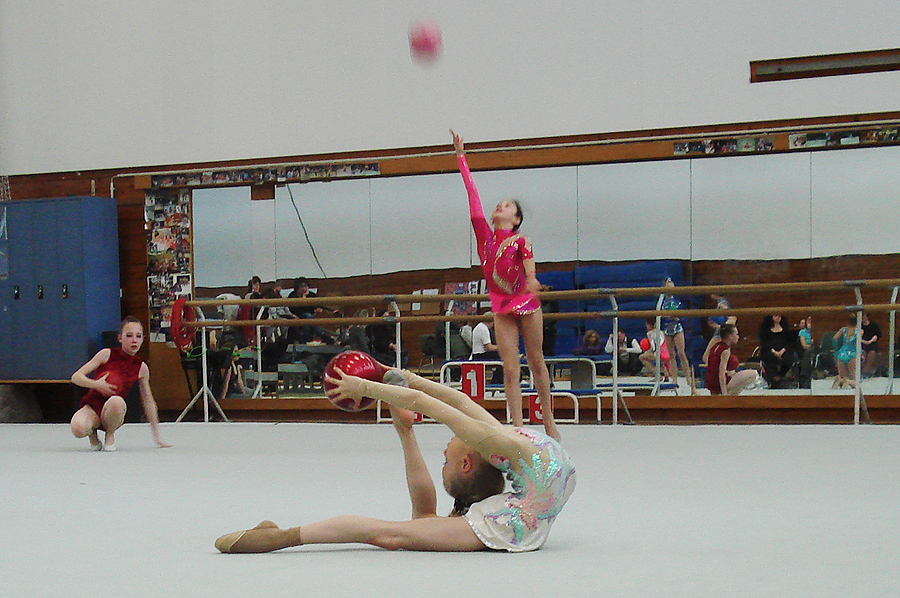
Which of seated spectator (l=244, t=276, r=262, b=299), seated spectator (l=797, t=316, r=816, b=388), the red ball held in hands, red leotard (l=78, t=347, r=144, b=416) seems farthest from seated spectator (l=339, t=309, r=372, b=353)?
the red ball held in hands

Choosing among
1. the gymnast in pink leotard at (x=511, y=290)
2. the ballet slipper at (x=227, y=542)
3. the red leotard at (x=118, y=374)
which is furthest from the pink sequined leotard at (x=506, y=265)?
the ballet slipper at (x=227, y=542)

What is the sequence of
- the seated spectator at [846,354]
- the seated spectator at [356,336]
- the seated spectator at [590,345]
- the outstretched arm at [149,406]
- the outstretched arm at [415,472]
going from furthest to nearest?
the seated spectator at [356,336], the seated spectator at [590,345], the seated spectator at [846,354], the outstretched arm at [149,406], the outstretched arm at [415,472]

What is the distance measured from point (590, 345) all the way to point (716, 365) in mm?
1052

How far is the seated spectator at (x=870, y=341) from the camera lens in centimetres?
754

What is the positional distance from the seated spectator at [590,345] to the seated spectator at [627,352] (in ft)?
0.30

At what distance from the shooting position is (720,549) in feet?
9.57

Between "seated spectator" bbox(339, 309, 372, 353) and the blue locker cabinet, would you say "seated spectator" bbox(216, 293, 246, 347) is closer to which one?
"seated spectator" bbox(339, 309, 372, 353)

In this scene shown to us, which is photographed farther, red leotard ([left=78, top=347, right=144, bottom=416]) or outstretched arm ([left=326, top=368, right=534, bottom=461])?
red leotard ([left=78, top=347, right=144, bottom=416])

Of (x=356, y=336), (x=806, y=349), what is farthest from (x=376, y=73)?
(x=806, y=349)

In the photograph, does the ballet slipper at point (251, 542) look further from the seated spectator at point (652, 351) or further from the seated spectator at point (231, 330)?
the seated spectator at point (231, 330)

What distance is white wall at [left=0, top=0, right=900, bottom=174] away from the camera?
8211mm

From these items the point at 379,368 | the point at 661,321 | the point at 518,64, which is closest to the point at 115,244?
the point at 518,64

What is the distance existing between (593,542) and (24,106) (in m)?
9.50

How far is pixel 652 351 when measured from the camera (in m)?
8.01
